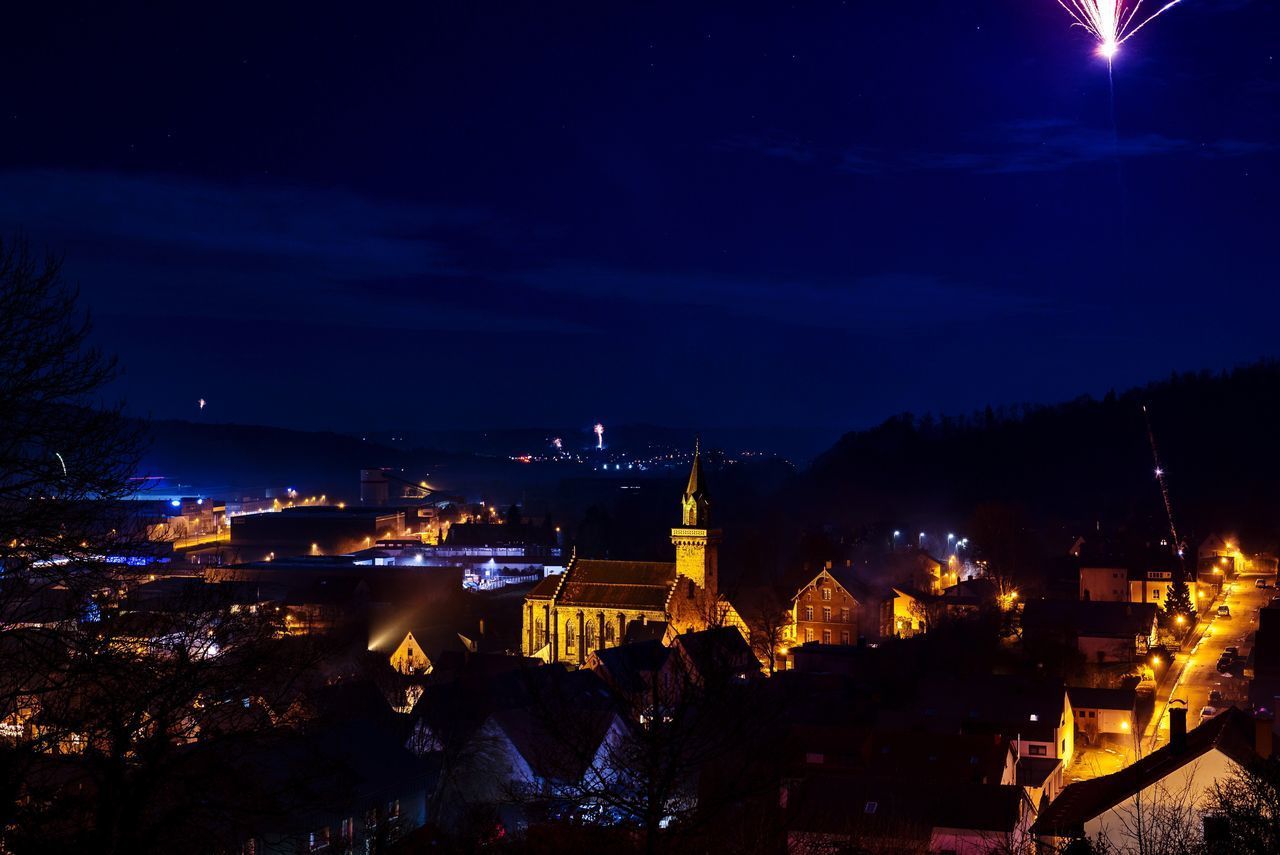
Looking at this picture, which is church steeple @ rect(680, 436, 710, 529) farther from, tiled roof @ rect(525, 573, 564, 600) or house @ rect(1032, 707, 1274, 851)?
house @ rect(1032, 707, 1274, 851)

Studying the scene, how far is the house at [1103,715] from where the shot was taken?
38.7 m

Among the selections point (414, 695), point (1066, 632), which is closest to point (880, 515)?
point (1066, 632)

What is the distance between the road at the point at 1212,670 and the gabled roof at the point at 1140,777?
11.6 meters

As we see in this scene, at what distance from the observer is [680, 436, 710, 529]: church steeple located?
192 feet

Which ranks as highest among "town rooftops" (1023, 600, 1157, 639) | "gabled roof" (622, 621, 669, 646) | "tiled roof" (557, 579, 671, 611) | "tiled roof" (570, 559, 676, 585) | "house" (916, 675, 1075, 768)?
"tiled roof" (570, 559, 676, 585)

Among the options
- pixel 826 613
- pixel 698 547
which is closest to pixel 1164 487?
pixel 826 613

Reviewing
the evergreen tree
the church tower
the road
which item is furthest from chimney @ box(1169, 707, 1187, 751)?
the evergreen tree

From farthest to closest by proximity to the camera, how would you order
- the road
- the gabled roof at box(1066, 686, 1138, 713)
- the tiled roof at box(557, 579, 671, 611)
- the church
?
the tiled roof at box(557, 579, 671, 611) < the church < the road < the gabled roof at box(1066, 686, 1138, 713)

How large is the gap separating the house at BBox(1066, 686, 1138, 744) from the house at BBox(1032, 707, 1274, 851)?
42.1 ft

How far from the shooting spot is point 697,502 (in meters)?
58.9

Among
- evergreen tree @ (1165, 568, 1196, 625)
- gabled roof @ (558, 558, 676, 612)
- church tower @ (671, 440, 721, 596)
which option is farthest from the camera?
evergreen tree @ (1165, 568, 1196, 625)

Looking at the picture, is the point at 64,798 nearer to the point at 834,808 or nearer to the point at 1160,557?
the point at 834,808

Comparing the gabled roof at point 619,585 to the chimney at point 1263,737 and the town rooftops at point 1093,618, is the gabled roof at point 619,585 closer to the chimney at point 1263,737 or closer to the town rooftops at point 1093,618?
the town rooftops at point 1093,618

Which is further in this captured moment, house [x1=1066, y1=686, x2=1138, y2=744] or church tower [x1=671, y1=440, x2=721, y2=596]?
church tower [x1=671, y1=440, x2=721, y2=596]
